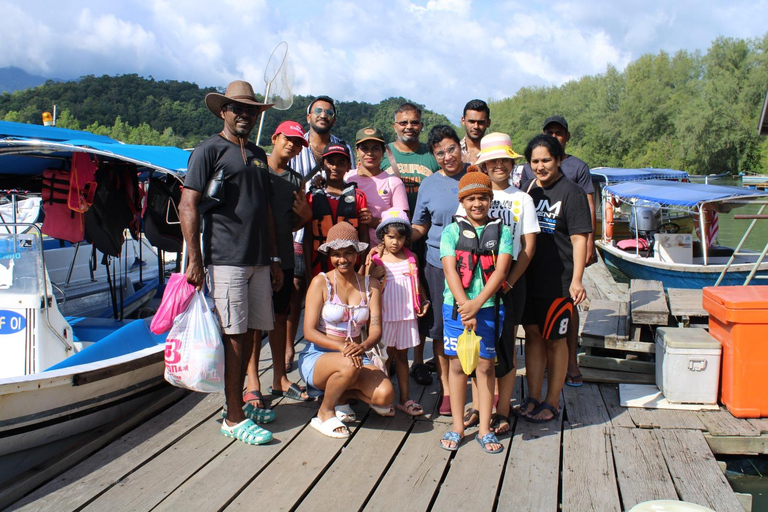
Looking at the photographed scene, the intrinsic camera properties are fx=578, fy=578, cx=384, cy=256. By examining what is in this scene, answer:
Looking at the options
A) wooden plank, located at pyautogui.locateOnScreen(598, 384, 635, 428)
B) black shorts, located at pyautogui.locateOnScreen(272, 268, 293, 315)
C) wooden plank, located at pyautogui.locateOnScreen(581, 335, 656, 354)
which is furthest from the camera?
wooden plank, located at pyautogui.locateOnScreen(581, 335, 656, 354)

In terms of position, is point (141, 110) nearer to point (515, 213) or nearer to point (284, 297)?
point (284, 297)

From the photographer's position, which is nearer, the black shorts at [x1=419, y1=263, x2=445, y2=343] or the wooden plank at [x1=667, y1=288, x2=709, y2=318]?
the black shorts at [x1=419, y1=263, x2=445, y2=343]

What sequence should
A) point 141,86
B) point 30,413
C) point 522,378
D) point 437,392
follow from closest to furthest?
point 30,413, point 437,392, point 522,378, point 141,86

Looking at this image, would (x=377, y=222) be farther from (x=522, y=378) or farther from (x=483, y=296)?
(x=522, y=378)

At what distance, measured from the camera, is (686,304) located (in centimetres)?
523

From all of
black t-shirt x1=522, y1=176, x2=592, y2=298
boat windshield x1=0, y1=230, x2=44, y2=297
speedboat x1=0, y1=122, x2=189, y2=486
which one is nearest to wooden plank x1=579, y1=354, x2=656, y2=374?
black t-shirt x1=522, y1=176, x2=592, y2=298

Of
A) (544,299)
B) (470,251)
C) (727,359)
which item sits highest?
(470,251)

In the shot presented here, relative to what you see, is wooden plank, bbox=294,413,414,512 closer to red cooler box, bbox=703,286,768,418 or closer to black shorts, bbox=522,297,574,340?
black shorts, bbox=522,297,574,340

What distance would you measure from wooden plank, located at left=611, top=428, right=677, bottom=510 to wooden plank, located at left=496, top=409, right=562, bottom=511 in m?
0.33

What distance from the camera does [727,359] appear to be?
374cm

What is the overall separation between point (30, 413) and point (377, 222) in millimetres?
2501

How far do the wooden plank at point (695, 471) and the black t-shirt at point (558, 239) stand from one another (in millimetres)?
1046

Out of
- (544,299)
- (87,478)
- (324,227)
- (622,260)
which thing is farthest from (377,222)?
(622,260)

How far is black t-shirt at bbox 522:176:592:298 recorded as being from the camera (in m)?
3.60
